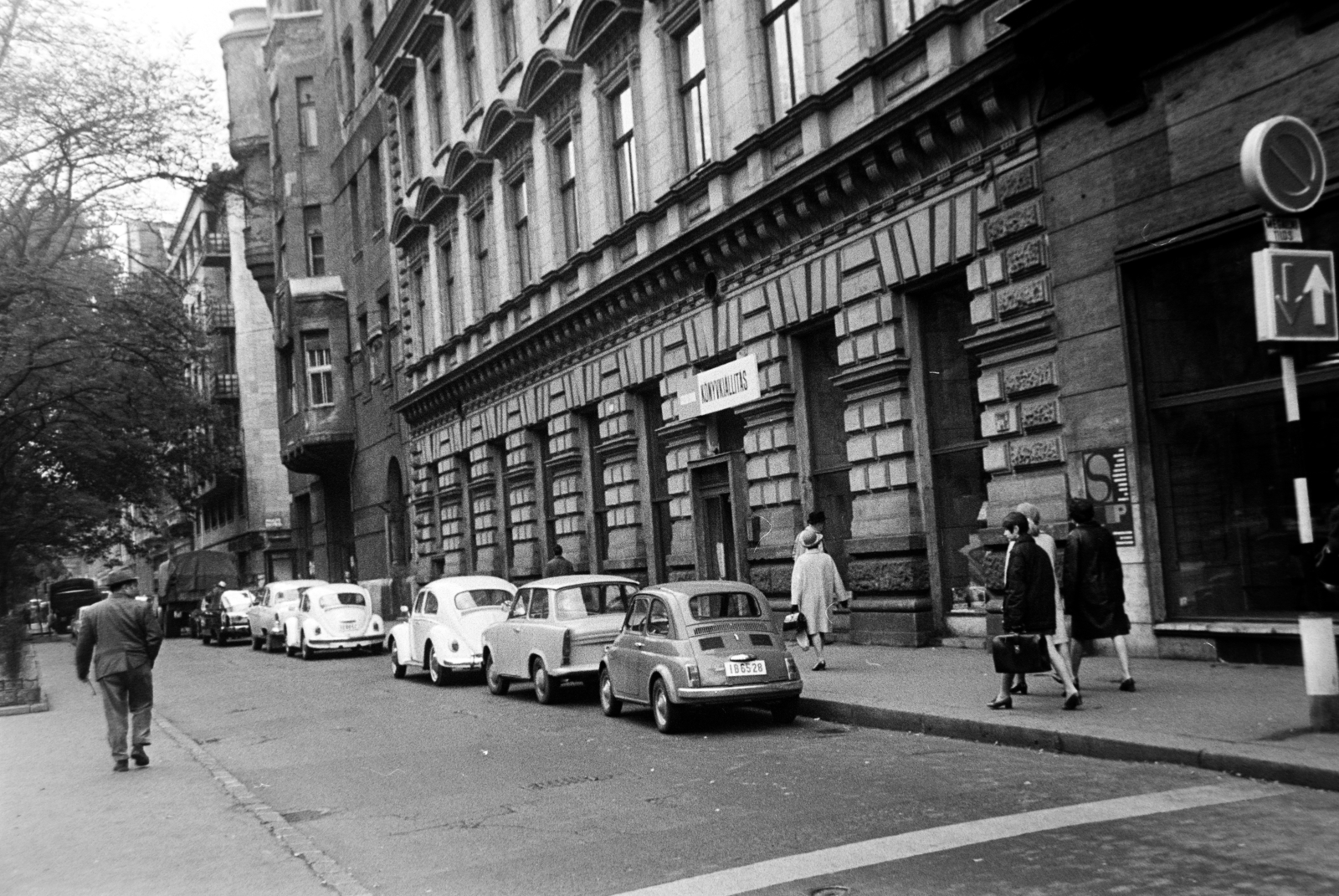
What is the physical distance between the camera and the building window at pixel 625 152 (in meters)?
25.6

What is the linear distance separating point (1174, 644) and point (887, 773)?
5.39 meters

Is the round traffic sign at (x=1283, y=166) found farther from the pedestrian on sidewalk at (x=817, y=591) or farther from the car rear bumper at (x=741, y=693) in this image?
the pedestrian on sidewalk at (x=817, y=591)

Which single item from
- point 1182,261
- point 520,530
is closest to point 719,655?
point 1182,261

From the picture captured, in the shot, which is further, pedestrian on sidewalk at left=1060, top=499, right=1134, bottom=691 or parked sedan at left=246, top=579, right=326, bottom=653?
parked sedan at left=246, top=579, right=326, bottom=653

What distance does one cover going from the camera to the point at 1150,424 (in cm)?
1417

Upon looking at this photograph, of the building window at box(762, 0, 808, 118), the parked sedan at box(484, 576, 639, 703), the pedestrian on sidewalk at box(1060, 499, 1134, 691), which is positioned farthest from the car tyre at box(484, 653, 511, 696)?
the building window at box(762, 0, 808, 118)

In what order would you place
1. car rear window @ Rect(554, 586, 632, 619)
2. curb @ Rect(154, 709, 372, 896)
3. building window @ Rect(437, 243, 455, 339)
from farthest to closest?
building window @ Rect(437, 243, 455, 339) → car rear window @ Rect(554, 586, 632, 619) → curb @ Rect(154, 709, 372, 896)

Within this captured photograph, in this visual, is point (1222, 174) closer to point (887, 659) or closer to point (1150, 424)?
point (1150, 424)

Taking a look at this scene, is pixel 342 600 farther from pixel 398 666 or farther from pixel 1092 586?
pixel 1092 586

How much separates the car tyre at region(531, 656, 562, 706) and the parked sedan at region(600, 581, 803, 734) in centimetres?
215

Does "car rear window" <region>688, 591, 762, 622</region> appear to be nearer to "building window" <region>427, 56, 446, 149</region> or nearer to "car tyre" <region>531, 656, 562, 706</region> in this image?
"car tyre" <region>531, 656, 562, 706</region>

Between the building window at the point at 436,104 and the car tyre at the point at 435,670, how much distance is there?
20287 millimetres

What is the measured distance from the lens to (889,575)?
18078mm

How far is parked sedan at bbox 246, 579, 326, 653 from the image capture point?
3173 centimetres
